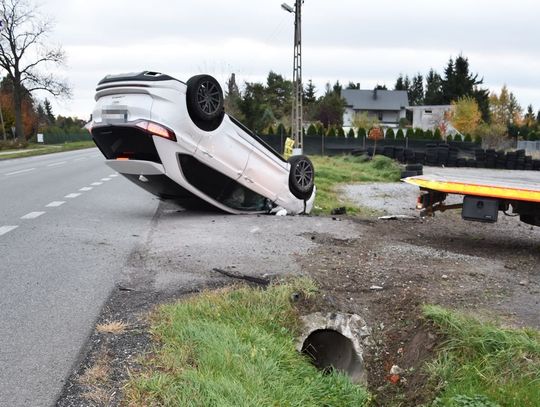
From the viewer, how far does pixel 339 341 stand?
541cm

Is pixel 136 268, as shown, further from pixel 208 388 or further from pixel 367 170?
pixel 367 170

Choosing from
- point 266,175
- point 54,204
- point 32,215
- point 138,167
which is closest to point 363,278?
point 266,175

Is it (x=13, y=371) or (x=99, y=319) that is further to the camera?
(x=99, y=319)

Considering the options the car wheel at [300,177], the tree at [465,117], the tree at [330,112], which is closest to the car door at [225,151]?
the car wheel at [300,177]

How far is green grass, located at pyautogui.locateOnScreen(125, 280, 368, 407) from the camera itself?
3.54 metres

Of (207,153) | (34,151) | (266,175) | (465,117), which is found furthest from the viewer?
(465,117)

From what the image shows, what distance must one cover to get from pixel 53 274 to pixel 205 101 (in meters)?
4.02

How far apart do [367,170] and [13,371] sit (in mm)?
24300

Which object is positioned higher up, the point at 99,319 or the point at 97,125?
the point at 97,125

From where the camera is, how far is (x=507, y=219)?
12297 millimetres

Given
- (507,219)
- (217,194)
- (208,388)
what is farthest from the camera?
(507,219)

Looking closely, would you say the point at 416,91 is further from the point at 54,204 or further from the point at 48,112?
the point at 54,204

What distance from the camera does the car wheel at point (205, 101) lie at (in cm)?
927

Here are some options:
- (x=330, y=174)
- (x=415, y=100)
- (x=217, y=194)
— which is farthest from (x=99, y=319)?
(x=415, y=100)
